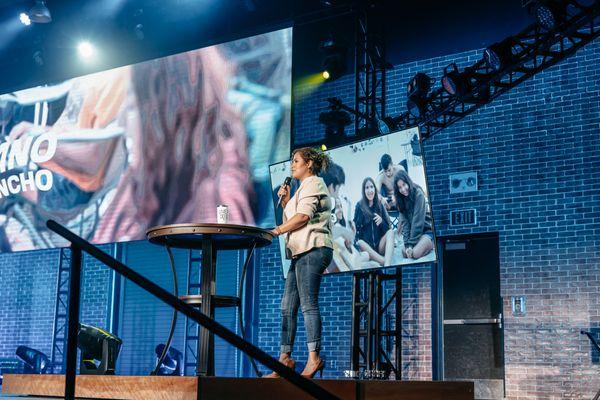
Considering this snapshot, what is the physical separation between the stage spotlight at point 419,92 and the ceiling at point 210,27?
108cm

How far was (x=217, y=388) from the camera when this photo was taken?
304 centimetres

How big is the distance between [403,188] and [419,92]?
4.46 feet

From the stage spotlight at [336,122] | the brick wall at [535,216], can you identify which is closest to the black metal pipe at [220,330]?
the brick wall at [535,216]

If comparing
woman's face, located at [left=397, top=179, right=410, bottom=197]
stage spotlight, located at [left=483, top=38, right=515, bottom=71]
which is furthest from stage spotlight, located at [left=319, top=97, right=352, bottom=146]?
stage spotlight, located at [left=483, top=38, right=515, bottom=71]

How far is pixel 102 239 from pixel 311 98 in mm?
2931

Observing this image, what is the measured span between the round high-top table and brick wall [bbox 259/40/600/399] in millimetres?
4231

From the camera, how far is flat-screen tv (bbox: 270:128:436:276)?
20.4 ft

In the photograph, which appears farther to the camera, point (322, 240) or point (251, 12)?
point (251, 12)

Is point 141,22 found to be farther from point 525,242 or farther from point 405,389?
point 405,389

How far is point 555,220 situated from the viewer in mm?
7492

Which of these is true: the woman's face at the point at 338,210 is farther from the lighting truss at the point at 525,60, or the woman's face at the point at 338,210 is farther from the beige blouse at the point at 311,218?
the beige blouse at the point at 311,218

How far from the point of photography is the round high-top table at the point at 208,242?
3771 millimetres

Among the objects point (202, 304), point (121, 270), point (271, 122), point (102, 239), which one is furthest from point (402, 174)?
Result: point (121, 270)

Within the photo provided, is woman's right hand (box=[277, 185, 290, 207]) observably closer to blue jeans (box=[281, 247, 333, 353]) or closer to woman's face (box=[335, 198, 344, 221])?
blue jeans (box=[281, 247, 333, 353])
